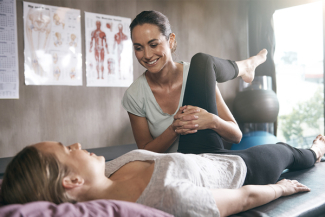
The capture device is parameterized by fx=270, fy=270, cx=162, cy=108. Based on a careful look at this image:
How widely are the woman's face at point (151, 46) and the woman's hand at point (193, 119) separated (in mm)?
360

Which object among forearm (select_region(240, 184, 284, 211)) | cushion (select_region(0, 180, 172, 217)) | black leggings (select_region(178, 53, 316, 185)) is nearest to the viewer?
cushion (select_region(0, 180, 172, 217))

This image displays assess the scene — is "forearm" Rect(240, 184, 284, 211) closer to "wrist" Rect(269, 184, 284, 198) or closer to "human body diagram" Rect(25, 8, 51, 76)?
"wrist" Rect(269, 184, 284, 198)

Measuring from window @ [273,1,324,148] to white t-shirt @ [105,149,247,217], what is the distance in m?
2.82

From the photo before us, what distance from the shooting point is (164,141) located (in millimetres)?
1599

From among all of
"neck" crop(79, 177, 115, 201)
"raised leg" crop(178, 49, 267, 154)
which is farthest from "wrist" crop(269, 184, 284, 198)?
"neck" crop(79, 177, 115, 201)

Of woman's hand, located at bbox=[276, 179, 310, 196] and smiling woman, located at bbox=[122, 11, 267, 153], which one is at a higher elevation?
smiling woman, located at bbox=[122, 11, 267, 153]

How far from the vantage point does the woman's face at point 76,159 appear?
2.94 ft

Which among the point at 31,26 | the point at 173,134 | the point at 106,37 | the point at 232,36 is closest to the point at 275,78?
the point at 232,36

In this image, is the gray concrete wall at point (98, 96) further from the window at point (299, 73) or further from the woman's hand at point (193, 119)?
the woman's hand at point (193, 119)

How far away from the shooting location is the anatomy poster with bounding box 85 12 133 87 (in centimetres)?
273

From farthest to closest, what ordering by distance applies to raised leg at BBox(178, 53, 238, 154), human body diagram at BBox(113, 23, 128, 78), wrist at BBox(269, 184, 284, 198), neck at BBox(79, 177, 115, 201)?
human body diagram at BBox(113, 23, 128, 78) < raised leg at BBox(178, 53, 238, 154) < wrist at BBox(269, 184, 284, 198) < neck at BBox(79, 177, 115, 201)

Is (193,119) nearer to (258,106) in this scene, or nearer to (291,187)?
(291,187)

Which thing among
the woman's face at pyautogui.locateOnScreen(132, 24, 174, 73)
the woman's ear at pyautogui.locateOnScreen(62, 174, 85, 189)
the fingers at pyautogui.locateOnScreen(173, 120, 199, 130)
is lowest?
the woman's ear at pyautogui.locateOnScreen(62, 174, 85, 189)

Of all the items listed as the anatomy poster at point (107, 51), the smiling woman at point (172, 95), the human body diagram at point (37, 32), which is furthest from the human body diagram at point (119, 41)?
the smiling woman at point (172, 95)
